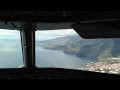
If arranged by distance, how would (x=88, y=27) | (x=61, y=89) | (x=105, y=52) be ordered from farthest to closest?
(x=88, y=27), (x=105, y=52), (x=61, y=89)

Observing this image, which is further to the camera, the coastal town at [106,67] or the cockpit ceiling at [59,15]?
the cockpit ceiling at [59,15]

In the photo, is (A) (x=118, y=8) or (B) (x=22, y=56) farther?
(B) (x=22, y=56)

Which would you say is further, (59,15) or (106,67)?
(59,15)

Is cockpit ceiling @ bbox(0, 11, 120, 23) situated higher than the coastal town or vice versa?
cockpit ceiling @ bbox(0, 11, 120, 23)

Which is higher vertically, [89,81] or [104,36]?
[104,36]

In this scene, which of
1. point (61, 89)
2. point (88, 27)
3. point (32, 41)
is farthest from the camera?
A: point (32, 41)

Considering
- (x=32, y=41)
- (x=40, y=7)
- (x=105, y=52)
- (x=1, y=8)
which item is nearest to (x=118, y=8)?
(x=40, y=7)

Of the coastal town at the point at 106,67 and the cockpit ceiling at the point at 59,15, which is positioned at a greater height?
the cockpit ceiling at the point at 59,15

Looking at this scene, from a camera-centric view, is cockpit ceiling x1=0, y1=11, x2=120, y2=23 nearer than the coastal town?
No

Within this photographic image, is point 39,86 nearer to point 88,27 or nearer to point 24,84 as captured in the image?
point 24,84

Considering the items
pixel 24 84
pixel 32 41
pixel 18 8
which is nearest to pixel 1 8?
pixel 18 8

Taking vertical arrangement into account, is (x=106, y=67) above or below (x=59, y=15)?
below
